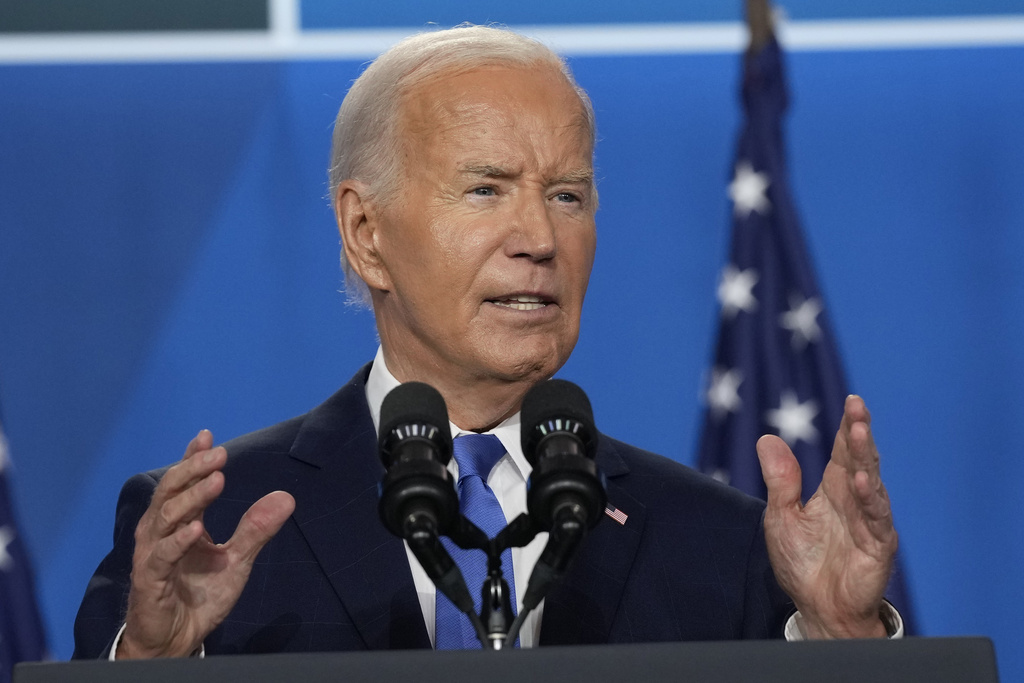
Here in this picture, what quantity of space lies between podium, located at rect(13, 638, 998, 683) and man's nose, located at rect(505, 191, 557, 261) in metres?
0.83

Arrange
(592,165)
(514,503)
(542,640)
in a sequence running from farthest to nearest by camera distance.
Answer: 1. (592,165)
2. (514,503)
3. (542,640)

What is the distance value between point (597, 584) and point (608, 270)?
6.22 ft

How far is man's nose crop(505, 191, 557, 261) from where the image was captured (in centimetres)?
175

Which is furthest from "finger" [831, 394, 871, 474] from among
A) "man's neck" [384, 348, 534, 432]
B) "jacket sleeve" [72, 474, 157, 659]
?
"jacket sleeve" [72, 474, 157, 659]

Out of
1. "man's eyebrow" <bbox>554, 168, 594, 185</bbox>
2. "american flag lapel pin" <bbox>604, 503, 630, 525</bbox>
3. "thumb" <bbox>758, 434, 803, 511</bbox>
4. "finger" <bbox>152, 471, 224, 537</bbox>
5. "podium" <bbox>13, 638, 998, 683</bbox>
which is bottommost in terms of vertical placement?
"podium" <bbox>13, 638, 998, 683</bbox>

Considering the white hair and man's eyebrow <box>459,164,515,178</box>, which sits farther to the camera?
the white hair

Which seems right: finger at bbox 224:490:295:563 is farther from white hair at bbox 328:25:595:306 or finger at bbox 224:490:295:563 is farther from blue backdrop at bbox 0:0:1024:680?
blue backdrop at bbox 0:0:1024:680

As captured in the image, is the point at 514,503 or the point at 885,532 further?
the point at 514,503

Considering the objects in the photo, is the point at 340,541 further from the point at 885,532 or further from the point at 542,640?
the point at 885,532

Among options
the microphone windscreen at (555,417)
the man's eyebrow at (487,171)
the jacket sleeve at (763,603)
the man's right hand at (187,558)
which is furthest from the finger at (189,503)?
the jacket sleeve at (763,603)

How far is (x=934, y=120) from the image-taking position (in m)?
3.53

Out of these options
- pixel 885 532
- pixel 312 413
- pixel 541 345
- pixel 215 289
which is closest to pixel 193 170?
pixel 215 289

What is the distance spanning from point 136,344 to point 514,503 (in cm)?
200

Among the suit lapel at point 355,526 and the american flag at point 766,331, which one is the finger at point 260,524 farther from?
the american flag at point 766,331
